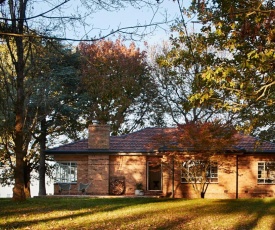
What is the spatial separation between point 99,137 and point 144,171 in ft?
11.2

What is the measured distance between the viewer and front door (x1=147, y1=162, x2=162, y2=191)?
3072 centimetres

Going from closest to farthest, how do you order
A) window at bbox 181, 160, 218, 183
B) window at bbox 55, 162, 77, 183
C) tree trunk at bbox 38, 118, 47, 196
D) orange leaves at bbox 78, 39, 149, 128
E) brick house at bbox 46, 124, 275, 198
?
window at bbox 181, 160, 218, 183, brick house at bbox 46, 124, 275, 198, window at bbox 55, 162, 77, 183, tree trunk at bbox 38, 118, 47, 196, orange leaves at bbox 78, 39, 149, 128

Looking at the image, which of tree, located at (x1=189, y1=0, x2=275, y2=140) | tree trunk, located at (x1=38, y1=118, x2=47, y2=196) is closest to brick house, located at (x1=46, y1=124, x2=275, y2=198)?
tree trunk, located at (x1=38, y1=118, x2=47, y2=196)

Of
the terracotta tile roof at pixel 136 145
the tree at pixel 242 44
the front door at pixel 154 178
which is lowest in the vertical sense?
the front door at pixel 154 178

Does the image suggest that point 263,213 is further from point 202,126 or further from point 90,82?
point 90,82

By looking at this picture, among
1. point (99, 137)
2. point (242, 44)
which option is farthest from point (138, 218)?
point (99, 137)

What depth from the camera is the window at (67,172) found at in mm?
31172

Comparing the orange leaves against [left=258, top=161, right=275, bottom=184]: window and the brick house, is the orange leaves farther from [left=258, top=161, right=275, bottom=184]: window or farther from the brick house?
[left=258, top=161, right=275, bottom=184]: window

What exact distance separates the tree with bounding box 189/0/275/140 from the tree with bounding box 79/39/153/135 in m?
22.8

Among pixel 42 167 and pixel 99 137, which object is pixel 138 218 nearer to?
pixel 99 137

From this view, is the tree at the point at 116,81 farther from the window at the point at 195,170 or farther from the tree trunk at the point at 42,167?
the window at the point at 195,170

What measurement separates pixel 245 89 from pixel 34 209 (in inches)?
336

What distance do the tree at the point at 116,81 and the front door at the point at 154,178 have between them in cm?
677

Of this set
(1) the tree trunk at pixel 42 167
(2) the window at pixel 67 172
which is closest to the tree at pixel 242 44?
(2) the window at pixel 67 172
